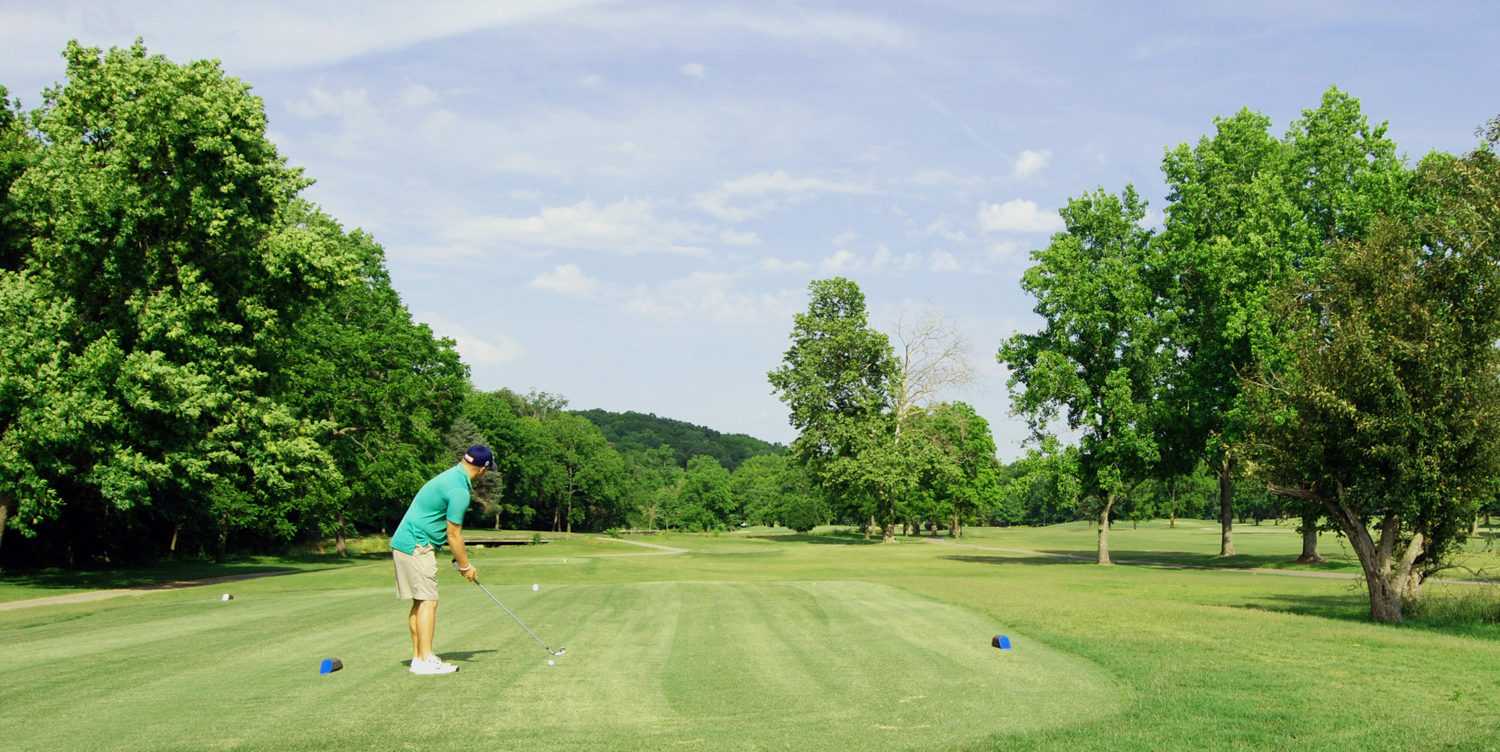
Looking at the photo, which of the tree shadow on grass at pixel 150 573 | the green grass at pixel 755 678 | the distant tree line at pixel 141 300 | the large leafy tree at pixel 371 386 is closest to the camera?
the green grass at pixel 755 678

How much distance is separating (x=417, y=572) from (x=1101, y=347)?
39927mm

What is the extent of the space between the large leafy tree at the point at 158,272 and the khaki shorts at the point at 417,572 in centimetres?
1985

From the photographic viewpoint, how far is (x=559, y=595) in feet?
73.3

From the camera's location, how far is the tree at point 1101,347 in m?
42.8

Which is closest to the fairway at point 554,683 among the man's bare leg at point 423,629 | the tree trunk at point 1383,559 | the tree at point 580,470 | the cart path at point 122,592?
the man's bare leg at point 423,629

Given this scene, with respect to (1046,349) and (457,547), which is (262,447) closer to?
(457,547)

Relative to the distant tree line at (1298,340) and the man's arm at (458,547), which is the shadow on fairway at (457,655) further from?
the distant tree line at (1298,340)

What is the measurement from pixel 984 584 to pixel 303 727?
2412 cm

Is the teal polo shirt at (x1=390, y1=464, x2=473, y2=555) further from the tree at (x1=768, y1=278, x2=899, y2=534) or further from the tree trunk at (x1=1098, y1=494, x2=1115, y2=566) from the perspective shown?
the tree at (x1=768, y1=278, x2=899, y2=534)

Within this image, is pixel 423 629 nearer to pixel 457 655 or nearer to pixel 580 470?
pixel 457 655

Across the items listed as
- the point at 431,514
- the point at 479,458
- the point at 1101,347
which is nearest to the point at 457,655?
the point at 431,514

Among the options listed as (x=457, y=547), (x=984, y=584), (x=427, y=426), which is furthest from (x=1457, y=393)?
(x=427, y=426)

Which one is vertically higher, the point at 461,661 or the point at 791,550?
the point at 461,661

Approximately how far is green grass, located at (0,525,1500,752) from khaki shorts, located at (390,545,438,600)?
0.91 metres
